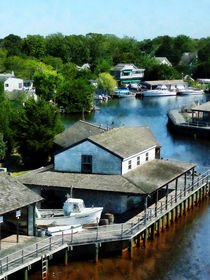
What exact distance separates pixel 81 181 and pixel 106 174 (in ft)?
8.96

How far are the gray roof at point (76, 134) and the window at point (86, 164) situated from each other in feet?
46.0

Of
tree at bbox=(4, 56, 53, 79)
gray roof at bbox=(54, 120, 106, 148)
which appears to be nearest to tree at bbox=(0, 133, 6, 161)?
gray roof at bbox=(54, 120, 106, 148)

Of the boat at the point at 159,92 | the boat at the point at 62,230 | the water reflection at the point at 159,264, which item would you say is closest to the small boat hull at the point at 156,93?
the boat at the point at 159,92

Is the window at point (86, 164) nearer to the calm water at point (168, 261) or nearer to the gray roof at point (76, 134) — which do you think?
the calm water at point (168, 261)

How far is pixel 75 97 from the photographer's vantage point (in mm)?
128375

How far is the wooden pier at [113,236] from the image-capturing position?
34.1m

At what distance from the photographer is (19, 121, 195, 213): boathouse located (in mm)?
44406

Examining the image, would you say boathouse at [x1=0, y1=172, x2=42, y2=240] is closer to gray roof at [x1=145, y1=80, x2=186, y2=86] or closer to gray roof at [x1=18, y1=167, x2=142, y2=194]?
gray roof at [x1=18, y1=167, x2=142, y2=194]

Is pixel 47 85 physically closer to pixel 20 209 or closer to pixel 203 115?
pixel 203 115

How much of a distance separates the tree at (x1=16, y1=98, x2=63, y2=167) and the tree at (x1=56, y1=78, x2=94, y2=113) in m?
62.3

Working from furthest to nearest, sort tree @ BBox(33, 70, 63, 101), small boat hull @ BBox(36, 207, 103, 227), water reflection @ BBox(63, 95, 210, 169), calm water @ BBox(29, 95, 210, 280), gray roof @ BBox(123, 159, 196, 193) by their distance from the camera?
tree @ BBox(33, 70, 63, 101)
water reflection @ BBox(63, 95, 210, 169)
gray roof @ BBox(123, 159, 196, 193)
small boat hull @ BBox(36, 207, 103, 227)
calm water @ BBox(29, 95, 210, 280)

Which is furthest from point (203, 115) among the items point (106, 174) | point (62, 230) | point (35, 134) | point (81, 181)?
point (62, 230)

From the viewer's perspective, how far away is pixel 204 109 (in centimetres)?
9894

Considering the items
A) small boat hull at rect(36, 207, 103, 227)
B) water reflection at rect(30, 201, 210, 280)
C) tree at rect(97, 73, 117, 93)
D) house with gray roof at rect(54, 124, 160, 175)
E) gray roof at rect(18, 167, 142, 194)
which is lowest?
water reflection at rect(30, 201, 210, 280)
